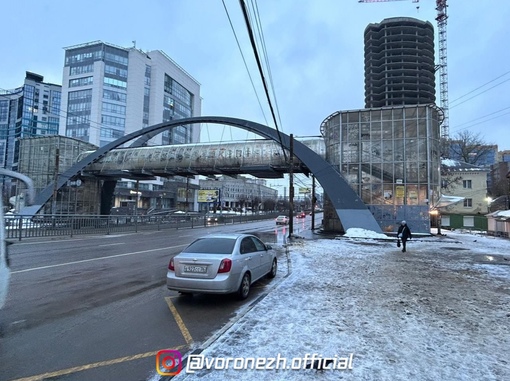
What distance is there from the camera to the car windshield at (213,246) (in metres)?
7.42

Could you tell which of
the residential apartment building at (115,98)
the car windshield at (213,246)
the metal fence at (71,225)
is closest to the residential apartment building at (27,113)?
the residential apartment building at (115,98)

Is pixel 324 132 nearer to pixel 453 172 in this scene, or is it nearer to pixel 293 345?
pixel 453 172

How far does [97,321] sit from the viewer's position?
5785mm

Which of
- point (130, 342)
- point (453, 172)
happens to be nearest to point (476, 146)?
point (453, 172)

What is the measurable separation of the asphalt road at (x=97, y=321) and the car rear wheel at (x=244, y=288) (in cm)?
17

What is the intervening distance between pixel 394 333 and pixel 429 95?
6940 inches

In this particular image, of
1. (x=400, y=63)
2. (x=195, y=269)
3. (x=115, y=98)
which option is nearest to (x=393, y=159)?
(x=195, y=269)

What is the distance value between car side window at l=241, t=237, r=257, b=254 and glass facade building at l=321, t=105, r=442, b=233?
21847 mm

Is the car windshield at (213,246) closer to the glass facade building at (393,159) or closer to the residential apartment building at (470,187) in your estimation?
the glass facade building at (393,159)

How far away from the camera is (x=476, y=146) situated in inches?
2172

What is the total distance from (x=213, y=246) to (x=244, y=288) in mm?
1165

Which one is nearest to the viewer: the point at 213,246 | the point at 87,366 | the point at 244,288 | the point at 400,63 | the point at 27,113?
the point at 87,366

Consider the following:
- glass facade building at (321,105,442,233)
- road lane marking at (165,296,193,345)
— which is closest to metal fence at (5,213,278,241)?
road lane marking at (165,296,193,345)

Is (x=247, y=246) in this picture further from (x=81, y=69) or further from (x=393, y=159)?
(x=81, y=69)
